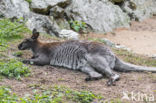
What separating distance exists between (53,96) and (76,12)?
9861mm

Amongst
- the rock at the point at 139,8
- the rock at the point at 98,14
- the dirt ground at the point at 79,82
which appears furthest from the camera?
the rock at the point at 139,8

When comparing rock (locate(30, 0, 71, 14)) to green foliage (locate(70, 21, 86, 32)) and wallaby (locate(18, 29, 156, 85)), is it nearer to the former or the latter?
green foliage (locate(70, 21, 86, 32))

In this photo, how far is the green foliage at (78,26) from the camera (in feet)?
44.0

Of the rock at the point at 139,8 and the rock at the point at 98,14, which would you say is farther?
the rock at the point at 139,8

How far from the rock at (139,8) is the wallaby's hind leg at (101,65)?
11556mm

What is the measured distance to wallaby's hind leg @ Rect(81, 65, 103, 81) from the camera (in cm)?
612

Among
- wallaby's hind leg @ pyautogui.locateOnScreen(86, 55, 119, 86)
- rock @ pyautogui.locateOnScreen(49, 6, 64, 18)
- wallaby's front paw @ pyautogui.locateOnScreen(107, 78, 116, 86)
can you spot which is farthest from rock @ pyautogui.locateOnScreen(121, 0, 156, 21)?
wallaby's front paw @ pyautogui.locateOnScreen(107, 78, 116, 86)

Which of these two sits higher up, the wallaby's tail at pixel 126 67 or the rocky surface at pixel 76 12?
the rocky surface at pixel 76 12

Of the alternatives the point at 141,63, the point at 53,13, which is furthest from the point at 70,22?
the point at 141,63

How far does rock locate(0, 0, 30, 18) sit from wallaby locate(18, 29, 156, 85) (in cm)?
329

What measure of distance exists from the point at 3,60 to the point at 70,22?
740cm

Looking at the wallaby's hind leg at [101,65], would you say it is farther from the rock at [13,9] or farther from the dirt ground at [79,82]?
the rock at [13,9]

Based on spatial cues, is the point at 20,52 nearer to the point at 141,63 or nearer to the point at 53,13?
the point at 141,63

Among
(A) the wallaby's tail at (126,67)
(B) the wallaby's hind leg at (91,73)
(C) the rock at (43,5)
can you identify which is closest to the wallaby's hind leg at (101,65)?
(B) the wallaby's hind leg at (91,73)
